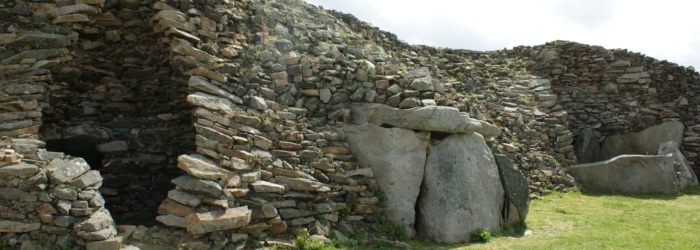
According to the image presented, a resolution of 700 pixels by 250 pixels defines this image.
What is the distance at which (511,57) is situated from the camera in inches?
856

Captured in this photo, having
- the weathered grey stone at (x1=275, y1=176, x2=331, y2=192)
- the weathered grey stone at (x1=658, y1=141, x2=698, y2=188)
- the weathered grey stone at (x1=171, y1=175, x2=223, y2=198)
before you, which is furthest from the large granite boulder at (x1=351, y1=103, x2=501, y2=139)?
the weathered grey stone at (x1=658, y1=141, x2=698, y2=188)

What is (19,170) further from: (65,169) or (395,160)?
(395,160)

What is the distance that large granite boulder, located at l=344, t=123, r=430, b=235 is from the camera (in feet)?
35.4

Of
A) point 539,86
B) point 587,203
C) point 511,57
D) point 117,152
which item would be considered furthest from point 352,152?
point 511,57

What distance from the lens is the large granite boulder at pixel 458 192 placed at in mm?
10703

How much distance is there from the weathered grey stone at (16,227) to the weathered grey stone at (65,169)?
656 mm

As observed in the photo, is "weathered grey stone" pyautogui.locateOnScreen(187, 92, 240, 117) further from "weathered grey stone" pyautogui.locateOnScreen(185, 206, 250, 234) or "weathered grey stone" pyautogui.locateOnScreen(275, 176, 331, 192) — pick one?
"weathered grey stone" pyautogui.locateOnScreen(185, 206, 250, 234)

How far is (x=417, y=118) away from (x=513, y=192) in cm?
276

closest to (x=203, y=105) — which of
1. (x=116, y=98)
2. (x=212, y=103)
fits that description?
(x=212, y=103)

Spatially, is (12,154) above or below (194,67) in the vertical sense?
below

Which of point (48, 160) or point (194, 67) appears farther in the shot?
point (194, 67)

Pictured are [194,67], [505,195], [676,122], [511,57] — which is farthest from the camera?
[511,57]

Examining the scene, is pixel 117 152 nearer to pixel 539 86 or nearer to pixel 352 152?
pixel 352 152

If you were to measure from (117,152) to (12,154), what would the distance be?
3212 millimetres
